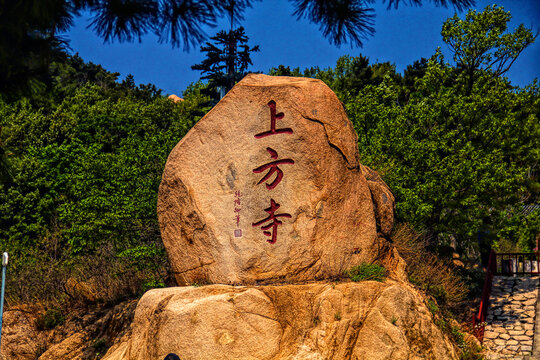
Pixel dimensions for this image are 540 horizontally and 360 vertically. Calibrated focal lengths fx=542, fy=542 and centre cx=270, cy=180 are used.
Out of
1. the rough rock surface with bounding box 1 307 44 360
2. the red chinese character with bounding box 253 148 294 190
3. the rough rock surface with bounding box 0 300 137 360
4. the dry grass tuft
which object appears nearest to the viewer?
the red chinese character with bounding box 253 148 294 190

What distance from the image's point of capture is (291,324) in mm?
7938

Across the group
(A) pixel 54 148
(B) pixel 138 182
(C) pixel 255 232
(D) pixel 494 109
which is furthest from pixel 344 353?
(A) pixel 54 148

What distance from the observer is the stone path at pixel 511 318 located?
13.5 m

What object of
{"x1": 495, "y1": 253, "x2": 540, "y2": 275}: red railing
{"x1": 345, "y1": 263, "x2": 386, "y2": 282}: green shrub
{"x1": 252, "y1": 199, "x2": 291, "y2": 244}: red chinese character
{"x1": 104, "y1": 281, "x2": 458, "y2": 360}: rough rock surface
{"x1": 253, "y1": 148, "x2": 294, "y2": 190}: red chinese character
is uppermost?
{"x1": 253, "y1": 148, "x2": 294, "y2": 190}: red chinese character

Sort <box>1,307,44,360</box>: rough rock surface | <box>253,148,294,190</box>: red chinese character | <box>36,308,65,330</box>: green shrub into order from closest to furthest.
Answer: <box>253,148,294,190</box>: red chinese character < <box>1,307,44,360</box>: rough rock surface < <box>36,308,65,330</box>: green shrub

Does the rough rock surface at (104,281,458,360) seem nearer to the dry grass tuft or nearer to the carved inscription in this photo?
the carved inscription

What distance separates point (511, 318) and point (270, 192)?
10.5m

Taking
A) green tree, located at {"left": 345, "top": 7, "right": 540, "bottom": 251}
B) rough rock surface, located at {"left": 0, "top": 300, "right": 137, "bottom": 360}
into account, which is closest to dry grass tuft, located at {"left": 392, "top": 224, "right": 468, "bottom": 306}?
green tree, located at {"left": 345, "top": 7, "right": 540, "bottom": 251}

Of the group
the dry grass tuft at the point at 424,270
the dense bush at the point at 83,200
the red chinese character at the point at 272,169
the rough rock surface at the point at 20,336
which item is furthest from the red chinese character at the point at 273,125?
the rough rock surface at the point at 20,336

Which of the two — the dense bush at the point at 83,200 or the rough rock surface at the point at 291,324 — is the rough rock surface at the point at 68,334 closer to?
the dense bush at the point at 83,200

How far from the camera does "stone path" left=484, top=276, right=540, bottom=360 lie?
13.5 m

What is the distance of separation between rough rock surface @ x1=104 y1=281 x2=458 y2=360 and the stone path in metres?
6.30

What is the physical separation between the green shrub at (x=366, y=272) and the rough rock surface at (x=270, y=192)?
14 centimetres

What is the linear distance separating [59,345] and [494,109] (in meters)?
14.1
